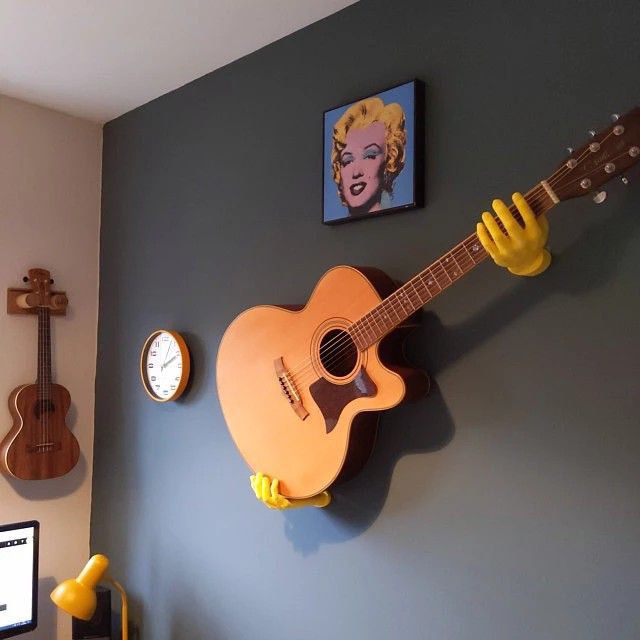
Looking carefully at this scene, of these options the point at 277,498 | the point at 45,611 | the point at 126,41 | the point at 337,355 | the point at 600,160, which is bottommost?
the point at 45,611

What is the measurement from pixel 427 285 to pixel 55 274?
4.85ft

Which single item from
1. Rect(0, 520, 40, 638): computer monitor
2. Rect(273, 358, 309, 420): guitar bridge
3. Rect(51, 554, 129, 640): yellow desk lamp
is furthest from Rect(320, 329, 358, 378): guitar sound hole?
Rect(0, 520, 40, 638): computer monitor

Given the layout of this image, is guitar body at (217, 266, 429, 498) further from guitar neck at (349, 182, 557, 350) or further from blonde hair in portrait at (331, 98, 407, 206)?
blonde hair in portrait at (331, 98, 407, 206)

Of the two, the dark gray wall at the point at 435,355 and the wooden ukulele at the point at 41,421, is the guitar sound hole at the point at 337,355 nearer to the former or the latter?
the dark gray wall at the point at 435,355

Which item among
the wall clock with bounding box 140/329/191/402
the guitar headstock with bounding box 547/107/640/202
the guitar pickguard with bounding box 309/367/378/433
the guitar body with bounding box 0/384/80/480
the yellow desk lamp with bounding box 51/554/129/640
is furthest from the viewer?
the guitar body with bounding box 0/384/80/480

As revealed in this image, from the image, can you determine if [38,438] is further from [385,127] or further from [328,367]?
[385,127]

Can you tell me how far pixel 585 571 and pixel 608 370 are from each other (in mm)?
350

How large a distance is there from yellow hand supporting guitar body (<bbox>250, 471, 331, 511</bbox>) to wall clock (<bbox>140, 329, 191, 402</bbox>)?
522 mm

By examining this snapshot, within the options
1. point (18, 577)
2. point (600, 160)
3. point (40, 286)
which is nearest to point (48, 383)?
point (40, 286)

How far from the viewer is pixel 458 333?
1304mm

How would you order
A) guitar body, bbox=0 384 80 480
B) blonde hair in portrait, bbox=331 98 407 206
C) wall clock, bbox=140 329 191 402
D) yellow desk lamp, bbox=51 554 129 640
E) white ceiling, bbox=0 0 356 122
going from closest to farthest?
blonde hair in portrait, bbox=331 98 407 206 → white ceiling, bbox=0 0 356 122 → yellow desk lamp, bbox=51 554 129 640 → wall clock, bbox=140 329 191 402 → guitar body, bbox=0 384 80 480

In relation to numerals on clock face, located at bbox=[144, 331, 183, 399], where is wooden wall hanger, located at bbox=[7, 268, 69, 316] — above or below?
above

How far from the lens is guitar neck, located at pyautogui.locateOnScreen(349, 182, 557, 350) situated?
1085 millimetres

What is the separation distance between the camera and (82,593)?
174 centimetres
